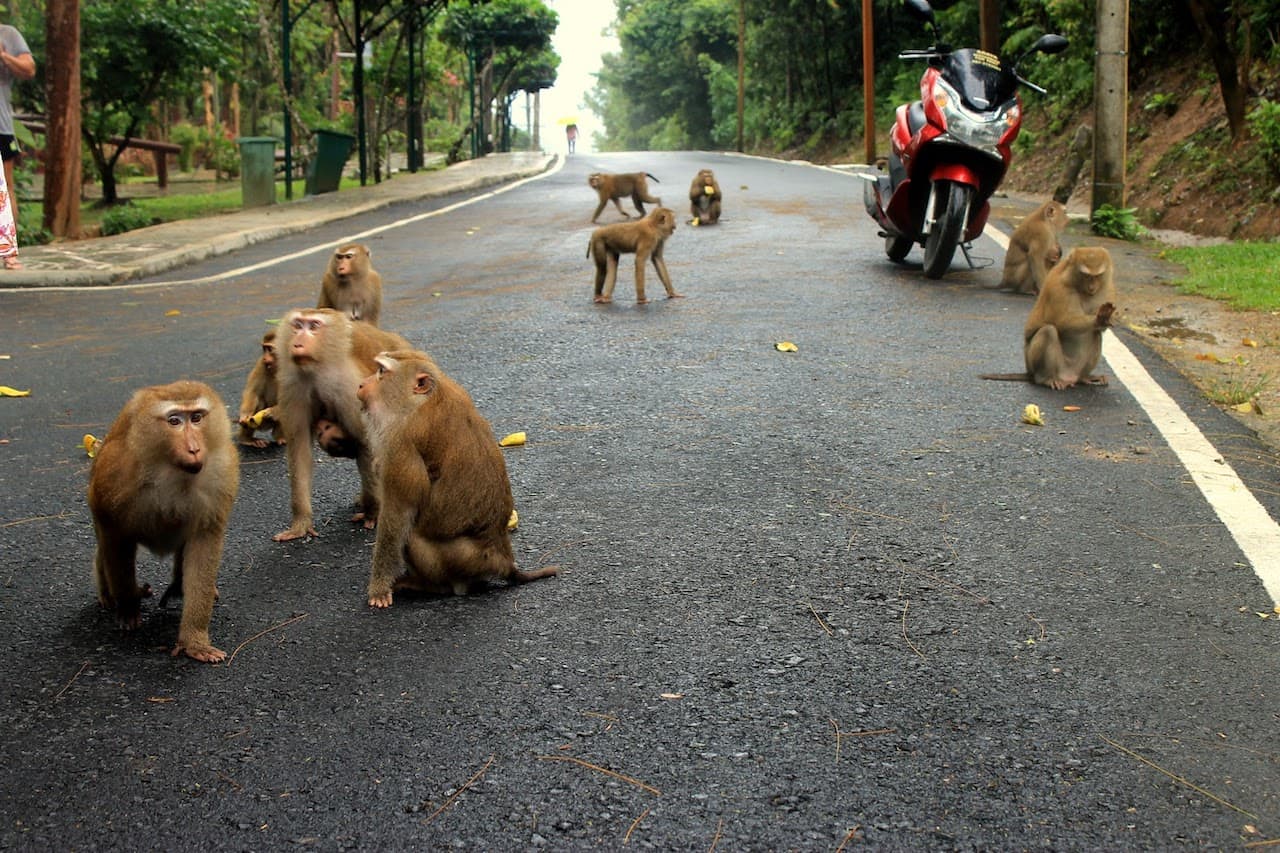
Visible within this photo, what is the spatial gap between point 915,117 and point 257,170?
11.3 metres

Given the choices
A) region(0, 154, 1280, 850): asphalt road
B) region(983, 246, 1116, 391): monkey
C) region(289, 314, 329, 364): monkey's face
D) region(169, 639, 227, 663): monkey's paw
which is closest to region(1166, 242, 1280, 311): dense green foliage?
region(983, 246, 1116, 391): monkey

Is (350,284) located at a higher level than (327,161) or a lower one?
lower

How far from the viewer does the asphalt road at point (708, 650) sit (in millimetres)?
2775

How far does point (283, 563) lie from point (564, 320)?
492 centimetres

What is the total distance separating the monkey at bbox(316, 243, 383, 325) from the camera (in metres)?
6.95

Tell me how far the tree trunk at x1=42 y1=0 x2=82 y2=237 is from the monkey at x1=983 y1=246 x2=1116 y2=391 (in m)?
11.2

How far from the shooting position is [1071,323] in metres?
6.84

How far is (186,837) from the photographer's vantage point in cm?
267

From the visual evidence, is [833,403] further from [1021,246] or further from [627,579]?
[1021,246]

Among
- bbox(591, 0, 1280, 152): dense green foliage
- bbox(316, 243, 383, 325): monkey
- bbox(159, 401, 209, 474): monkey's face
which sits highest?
bbox(591, 0, 1280, 152): dense green foliage

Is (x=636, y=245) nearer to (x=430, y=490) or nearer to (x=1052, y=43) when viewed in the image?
(x=1052, y=43)

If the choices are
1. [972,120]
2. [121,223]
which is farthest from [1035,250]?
[121,223]

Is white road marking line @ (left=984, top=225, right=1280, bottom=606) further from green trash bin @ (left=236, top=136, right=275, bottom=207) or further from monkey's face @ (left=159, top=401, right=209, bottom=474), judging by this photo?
green trash bin @ (left=236, top=136, right=275, bottom=207)

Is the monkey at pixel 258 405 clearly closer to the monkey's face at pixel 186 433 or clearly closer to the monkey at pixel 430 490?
the monkey at pixel 430 490
